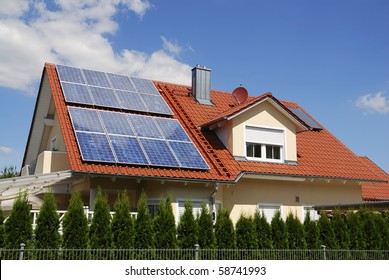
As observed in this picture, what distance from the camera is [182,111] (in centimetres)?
2348

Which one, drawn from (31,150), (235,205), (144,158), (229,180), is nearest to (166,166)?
(144,158)

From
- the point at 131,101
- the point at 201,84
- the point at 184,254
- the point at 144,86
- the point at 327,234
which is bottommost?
the point at 184,254

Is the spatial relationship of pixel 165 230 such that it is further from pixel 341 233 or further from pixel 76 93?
pixel 76 93

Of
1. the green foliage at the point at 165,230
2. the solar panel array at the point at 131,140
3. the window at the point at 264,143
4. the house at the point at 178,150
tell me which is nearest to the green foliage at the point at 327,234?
the house at the point at 178,150

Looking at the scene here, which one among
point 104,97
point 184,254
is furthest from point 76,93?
→ point 184,254

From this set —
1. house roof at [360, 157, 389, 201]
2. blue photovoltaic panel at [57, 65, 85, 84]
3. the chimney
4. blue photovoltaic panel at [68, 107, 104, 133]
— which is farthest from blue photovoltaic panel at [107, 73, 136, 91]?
house roof at [360, 157, 389, 201]

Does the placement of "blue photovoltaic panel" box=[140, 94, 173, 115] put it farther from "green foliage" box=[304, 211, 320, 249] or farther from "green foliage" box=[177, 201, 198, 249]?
"green foliage" box=[304, 211, 320, 249]

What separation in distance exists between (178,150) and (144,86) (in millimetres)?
6599

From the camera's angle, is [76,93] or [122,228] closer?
[122,228]

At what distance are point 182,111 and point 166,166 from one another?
6192 mm

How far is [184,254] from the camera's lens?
46.8ft

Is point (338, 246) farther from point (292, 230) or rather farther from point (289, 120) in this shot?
point (289, 120)

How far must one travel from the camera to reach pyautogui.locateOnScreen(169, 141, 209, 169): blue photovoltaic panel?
60.6 feet
